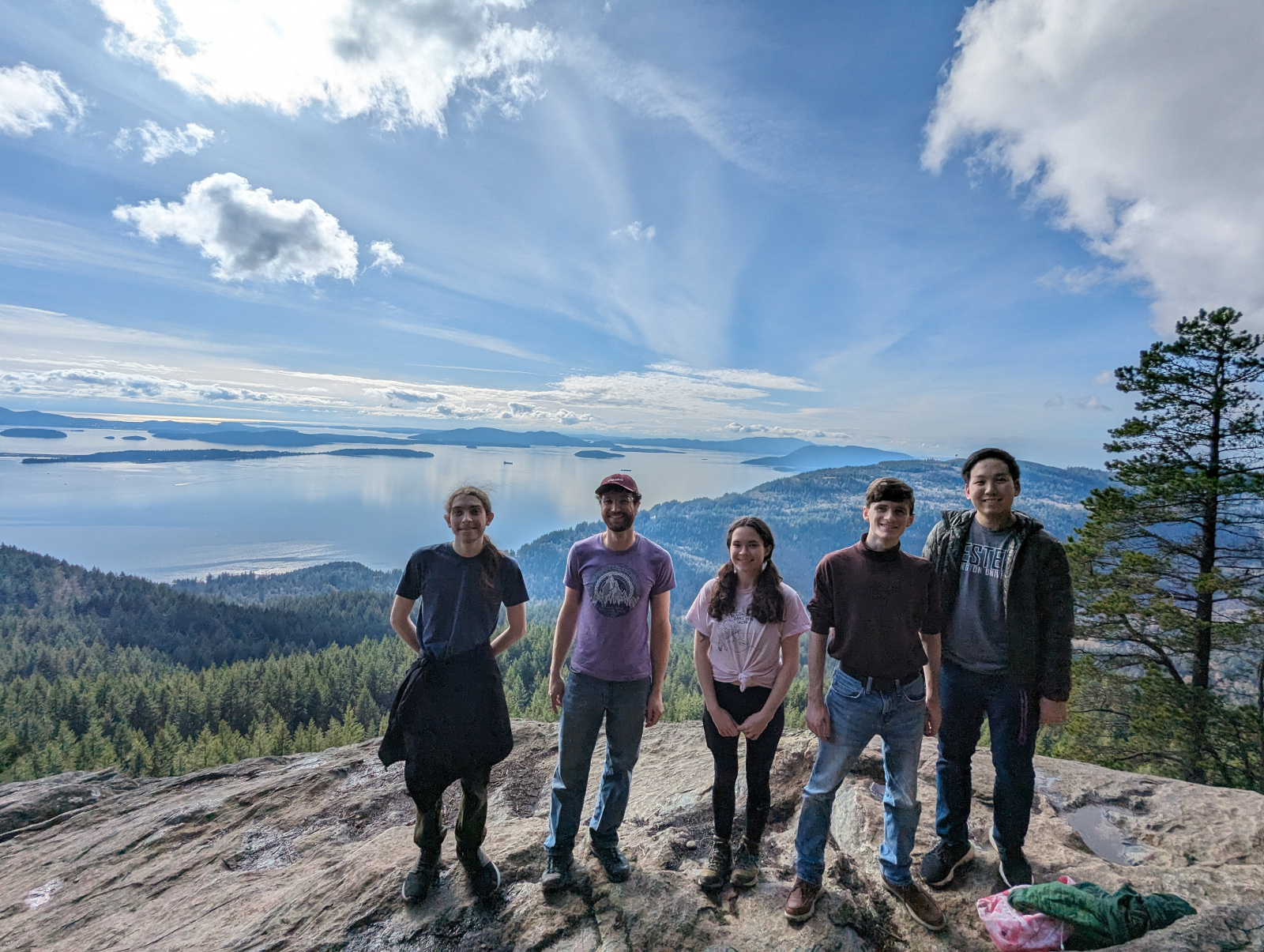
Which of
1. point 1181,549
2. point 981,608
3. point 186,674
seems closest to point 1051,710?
point 981,608

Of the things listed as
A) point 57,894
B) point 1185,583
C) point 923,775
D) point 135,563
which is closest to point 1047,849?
point 923,775

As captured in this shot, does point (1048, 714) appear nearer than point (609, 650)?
Yes

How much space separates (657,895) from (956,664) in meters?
2.46

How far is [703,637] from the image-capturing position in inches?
133

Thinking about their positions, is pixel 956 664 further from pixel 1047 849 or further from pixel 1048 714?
pixel 1047 849

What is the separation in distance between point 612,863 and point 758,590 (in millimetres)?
2166

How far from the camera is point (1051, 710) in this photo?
3117 mm

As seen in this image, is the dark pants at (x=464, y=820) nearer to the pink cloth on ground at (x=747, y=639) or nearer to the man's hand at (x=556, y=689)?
the man's hand at (x=556, y=689)

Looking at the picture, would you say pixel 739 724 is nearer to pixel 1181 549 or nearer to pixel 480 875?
pixel 480 875

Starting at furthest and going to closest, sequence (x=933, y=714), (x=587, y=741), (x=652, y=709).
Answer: (x=652, y=709) < (x=587, y=741) < (x=933, y=714)

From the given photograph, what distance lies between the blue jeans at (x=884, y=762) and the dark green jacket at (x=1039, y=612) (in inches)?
24.8

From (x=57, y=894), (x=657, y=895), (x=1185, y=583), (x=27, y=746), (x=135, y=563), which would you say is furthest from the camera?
(x=135, y=563)

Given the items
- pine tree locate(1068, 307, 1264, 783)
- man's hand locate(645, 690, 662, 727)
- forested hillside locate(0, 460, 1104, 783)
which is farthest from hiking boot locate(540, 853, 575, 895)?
pine tree locate(1068, 307, 1264, 783)

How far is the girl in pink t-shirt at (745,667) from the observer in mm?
3262
